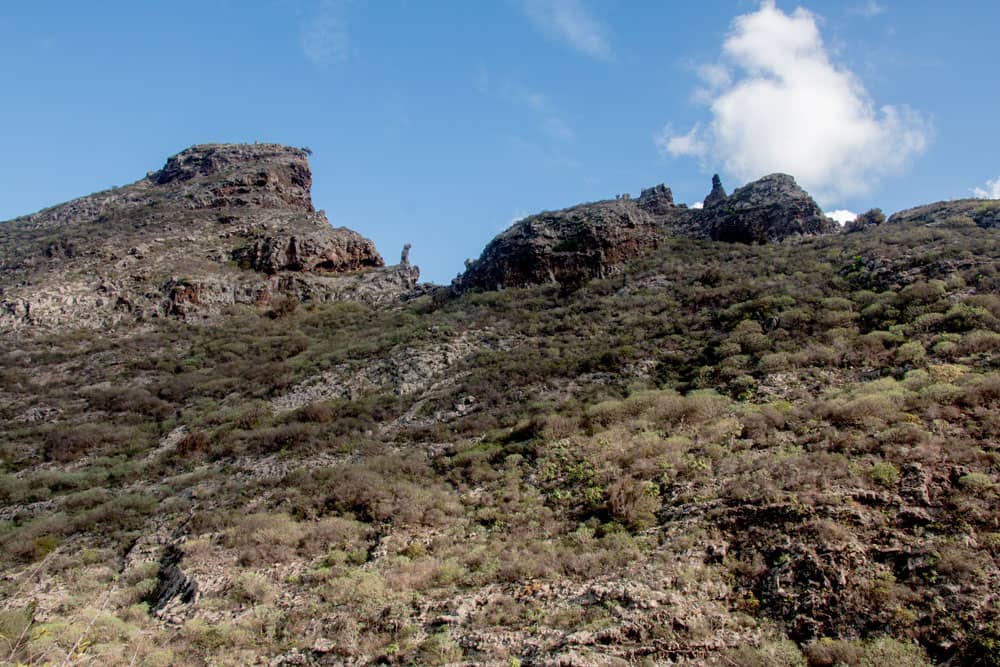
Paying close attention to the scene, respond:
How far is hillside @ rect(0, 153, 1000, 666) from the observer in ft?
29.1

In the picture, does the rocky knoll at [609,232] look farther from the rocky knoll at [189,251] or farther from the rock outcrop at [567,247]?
the rocky knoll at [189,251]

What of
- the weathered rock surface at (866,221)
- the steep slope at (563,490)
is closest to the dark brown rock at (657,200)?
the weathered rock surface at (866,221)

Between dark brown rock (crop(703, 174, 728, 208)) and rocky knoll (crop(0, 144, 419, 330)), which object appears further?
dark brown rock (crop(703, 174, 728, 208))

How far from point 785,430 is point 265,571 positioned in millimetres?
11957

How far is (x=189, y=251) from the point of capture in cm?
4238

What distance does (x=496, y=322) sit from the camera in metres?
29.7

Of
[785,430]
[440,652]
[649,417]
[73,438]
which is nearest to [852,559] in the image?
[785,430]

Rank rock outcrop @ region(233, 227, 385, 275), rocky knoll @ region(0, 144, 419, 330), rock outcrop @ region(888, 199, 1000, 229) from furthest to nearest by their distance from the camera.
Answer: rock outcrop @ region(233, 227, 385, 275)
rocky knoll @ region(0, 144, 419, 330)
rock outcrop @ region(888, 199, 1000, 229)

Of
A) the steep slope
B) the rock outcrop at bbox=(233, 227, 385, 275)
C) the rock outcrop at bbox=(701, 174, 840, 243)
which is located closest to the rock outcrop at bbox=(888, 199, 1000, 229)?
the steep slope

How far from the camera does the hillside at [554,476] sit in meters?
8.88

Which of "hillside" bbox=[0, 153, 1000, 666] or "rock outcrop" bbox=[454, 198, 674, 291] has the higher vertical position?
"rock outcrop" bbox=[454, 198, 674, 291]

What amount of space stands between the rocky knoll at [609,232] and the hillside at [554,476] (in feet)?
7.04

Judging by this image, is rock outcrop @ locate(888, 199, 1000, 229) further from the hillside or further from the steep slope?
the steep slope

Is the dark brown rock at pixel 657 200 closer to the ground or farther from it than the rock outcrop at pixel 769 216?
farther from it
